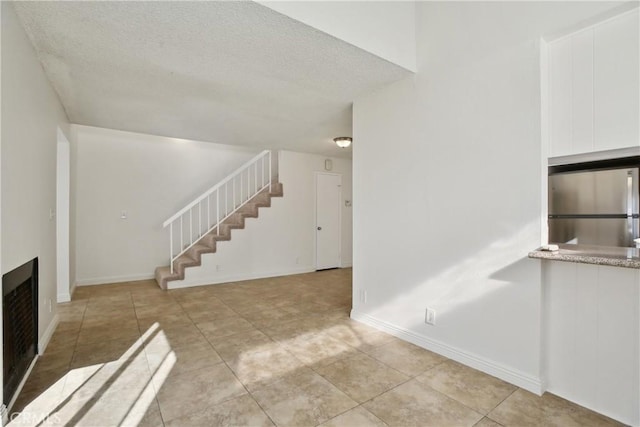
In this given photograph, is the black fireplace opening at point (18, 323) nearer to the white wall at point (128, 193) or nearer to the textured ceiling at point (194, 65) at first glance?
the textured ceiling at point (194, 65)

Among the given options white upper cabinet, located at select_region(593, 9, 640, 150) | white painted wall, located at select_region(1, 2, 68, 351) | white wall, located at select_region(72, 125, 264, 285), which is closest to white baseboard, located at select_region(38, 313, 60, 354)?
white painted wall, located at select_region(1, 2, 68, 351)

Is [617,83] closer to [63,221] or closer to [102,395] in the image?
[102,395]

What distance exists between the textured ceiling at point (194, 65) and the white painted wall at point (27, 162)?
0.21 meters

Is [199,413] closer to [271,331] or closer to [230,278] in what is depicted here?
[271,331]

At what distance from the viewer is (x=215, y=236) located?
215 inches

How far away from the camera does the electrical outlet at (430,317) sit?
2645mm

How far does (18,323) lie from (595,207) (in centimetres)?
444

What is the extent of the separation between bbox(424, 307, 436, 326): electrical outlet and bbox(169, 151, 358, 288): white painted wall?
372 centimetres

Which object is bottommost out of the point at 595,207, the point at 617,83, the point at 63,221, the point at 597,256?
the point at 597,256

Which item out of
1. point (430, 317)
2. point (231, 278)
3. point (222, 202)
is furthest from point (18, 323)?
point (222, 202)

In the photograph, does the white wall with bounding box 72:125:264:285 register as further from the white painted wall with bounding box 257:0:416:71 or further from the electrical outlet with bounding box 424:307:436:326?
the electrical outlet with bounding box 424:307:436:326

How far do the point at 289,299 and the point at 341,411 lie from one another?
250cm

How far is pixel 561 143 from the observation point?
6.55 feet

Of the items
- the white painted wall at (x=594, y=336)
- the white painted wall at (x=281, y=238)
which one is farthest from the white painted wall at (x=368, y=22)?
the white painted wall at (x=281, y=238)
